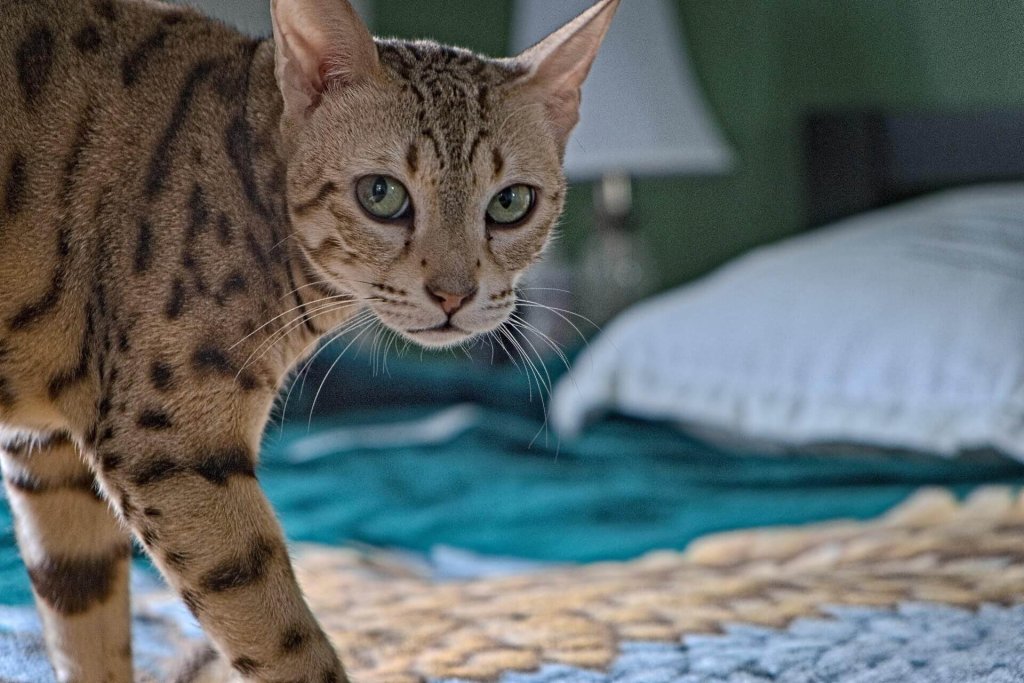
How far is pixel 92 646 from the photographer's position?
0.92 m

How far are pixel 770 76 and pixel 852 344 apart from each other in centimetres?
145

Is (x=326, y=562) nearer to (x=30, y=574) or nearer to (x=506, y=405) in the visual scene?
(x=30, y=574)

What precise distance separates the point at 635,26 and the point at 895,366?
129 cm

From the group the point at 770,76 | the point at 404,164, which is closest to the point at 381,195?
the point at 404,164

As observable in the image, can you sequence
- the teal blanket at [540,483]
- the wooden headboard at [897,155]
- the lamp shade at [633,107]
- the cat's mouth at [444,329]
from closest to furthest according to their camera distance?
the cat's mouth at [444,329]
the teal blanket at [540,483]
the wooden headboard at [897,155]
the lamp shade at [633,107]

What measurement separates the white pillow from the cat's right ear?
1.08 meters

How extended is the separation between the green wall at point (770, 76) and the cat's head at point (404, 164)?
193cm

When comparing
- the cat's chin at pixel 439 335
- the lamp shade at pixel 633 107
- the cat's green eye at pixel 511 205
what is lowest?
the cat's chin at pixel 439 335

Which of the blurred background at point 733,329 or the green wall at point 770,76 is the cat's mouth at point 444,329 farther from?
the green wall at point 770,76

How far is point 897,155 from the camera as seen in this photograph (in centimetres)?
256

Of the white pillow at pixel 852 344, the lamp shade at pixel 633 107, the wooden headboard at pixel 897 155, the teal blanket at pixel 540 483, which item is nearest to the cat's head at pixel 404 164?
the teal blanket at pixel 540 483

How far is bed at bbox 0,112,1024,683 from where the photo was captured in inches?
37.6

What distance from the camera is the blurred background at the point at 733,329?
1.56 metres

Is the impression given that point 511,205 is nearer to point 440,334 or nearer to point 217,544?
point 440,334
